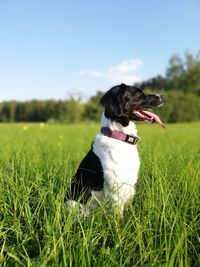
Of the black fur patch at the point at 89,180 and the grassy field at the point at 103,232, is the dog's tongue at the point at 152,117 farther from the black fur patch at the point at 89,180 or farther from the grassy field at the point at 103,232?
the black fur patch at the point at 89,180

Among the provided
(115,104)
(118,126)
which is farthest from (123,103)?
(118,126)

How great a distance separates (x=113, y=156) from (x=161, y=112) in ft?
145

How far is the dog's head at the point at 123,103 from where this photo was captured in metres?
3.75

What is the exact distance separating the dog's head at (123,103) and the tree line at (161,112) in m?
43.7

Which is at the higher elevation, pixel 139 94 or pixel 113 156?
pixel 139 94

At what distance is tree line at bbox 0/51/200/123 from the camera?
5103 cm

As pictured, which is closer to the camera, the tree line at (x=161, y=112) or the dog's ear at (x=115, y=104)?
the dog's ear at (x=115, y=104)

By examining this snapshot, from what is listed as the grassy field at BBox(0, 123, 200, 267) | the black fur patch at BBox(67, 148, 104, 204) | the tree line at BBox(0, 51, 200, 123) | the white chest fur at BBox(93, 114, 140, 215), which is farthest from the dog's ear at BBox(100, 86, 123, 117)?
the tree line at BBox(0, 51, 200, 123)

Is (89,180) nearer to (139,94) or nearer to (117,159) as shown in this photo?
(117,159)

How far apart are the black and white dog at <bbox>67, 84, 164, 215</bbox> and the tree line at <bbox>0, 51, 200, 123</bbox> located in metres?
43.8

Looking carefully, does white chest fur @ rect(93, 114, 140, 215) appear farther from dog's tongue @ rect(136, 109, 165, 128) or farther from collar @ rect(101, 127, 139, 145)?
dog's tongue @ rect(136, 109, 165, 128)

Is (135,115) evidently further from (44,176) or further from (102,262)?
(102,262)

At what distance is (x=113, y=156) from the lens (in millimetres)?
3670

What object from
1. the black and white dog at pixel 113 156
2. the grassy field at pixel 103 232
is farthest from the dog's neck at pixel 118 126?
the grassy field at pixel 103 232
